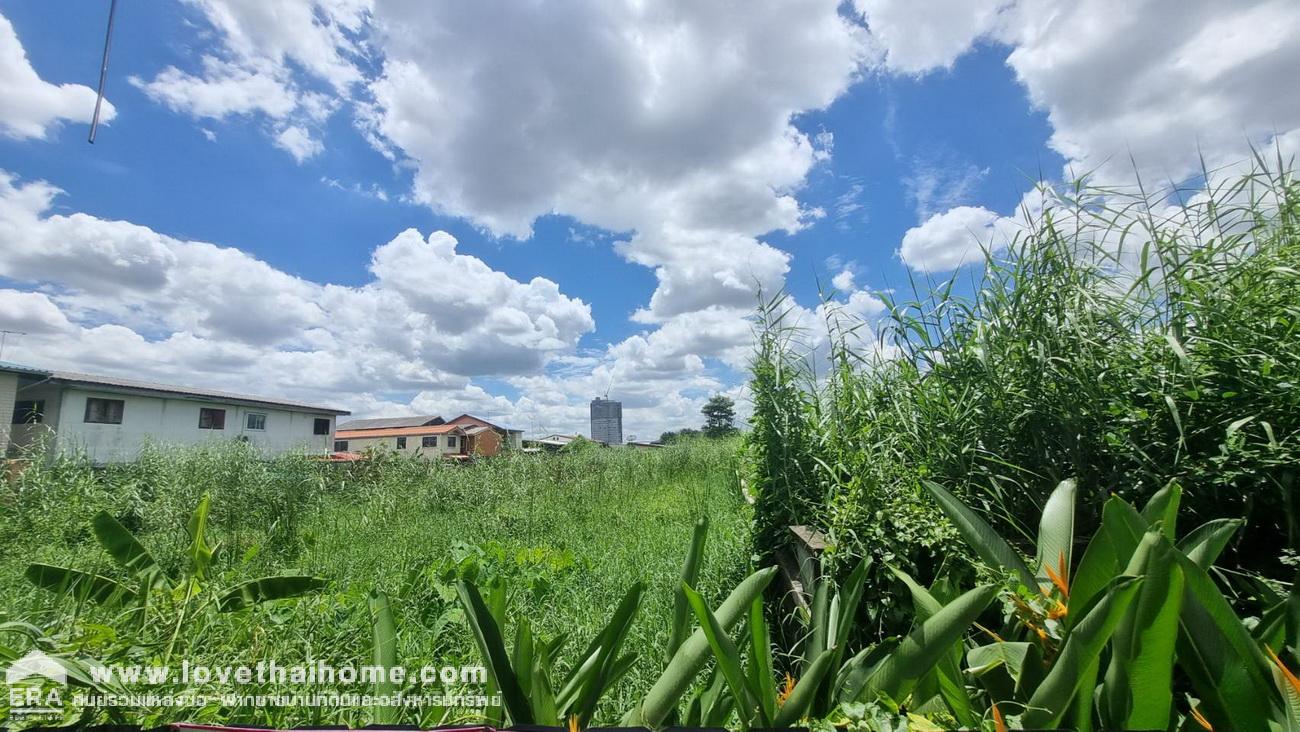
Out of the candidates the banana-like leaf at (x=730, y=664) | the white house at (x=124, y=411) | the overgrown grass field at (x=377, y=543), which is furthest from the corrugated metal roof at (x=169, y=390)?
the banana-like leaf at (x=730, y=664)

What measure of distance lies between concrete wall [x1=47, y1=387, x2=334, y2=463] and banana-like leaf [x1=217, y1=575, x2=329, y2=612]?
17162mm

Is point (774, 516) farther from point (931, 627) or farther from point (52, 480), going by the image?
point (52, 480)

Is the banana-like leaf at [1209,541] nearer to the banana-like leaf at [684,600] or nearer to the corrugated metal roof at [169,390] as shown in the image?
the banana-like leaf at [684,600]

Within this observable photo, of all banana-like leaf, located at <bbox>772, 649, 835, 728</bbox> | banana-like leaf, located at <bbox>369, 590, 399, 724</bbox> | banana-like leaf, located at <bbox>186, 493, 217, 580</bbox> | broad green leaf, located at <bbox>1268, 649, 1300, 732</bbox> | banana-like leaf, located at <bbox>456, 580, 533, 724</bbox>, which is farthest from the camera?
banana-like leaf, located at <bbox>186, 493, 217, 580</bbox>

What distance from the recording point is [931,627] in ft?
3.43

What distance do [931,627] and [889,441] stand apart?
1.53 m

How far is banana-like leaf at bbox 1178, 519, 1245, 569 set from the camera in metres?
1.06

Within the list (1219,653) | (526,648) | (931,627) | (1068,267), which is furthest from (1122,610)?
(1068,267)

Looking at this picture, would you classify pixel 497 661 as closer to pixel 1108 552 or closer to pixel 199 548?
pixel 1108 552

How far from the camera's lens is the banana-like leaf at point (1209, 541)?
3.48 ft

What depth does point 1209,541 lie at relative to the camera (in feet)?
3.56

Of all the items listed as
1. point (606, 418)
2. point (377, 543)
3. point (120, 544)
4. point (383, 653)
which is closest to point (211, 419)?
point (606, 418)

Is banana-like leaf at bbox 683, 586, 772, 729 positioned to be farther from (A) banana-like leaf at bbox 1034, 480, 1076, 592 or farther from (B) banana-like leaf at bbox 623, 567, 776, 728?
(A) banana-like leaf at bbox 1034, 480, 1076, 592

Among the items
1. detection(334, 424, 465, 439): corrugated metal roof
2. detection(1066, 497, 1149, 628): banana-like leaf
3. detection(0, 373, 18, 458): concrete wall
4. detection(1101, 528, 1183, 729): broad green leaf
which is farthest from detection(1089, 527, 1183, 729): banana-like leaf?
detection(334, 424, 465, 439): corrugated metal roof
